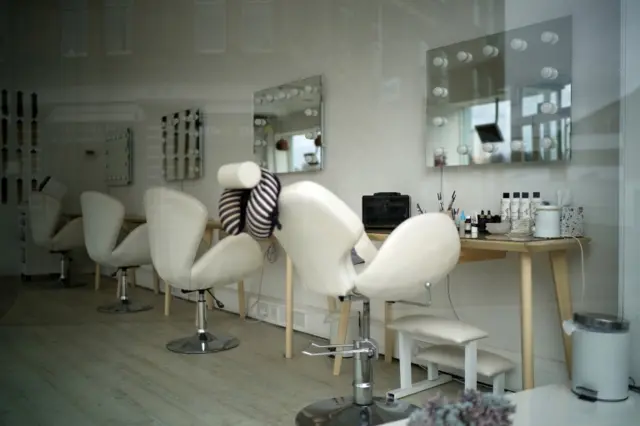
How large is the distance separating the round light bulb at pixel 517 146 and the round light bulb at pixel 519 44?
383 mm

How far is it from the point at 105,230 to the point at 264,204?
2.47 ft

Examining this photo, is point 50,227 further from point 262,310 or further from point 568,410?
point 568,410

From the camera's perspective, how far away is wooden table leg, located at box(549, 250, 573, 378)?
7.29ft

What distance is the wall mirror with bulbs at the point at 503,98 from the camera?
7.49 ft

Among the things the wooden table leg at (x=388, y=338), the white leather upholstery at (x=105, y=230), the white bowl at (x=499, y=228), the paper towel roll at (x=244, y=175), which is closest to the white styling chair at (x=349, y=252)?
the paper towel roll at (x=244, y=175)

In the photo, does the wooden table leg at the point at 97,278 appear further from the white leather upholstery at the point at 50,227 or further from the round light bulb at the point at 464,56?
the round light bulb at the point at 464,56

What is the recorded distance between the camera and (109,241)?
92.7 inches

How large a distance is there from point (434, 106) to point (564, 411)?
1419mm

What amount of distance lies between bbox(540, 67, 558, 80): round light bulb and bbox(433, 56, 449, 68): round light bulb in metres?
0.49

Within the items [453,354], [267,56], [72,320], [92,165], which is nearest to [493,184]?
[453,354]

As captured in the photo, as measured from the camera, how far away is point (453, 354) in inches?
91.4

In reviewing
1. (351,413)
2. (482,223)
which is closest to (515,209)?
(482,223)

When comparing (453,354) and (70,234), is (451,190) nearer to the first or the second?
(453,354)

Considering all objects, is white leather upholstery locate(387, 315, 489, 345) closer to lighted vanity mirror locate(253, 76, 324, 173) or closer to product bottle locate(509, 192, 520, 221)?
product bottle locate(509, 192, 520, 221)
